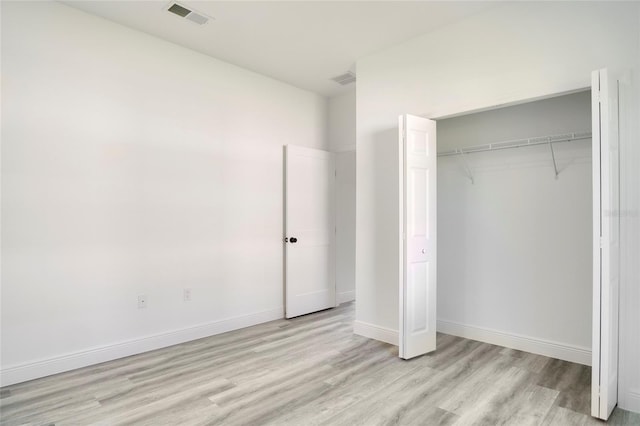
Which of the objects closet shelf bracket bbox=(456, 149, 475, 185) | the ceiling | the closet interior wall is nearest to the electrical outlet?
the ceiling

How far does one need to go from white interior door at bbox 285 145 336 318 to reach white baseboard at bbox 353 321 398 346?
3.30ft

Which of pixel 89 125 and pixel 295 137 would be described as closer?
pixel 89 125

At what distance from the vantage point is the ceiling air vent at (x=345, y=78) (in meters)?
4.46

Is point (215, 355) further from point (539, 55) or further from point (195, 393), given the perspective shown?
point (539, 55)

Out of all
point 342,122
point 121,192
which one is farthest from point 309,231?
point 121,192

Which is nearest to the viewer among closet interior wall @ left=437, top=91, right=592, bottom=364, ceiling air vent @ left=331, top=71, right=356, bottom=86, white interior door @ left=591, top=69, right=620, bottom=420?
white interior door @ left=591, top=69, right=620, bottom=420

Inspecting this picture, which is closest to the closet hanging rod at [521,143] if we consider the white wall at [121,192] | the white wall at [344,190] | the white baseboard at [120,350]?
the white wall at [344,190]

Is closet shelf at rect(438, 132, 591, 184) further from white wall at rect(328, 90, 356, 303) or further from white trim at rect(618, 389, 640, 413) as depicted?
white trim at rect(618, 389, 640, 413)

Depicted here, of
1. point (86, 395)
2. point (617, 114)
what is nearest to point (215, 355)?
point (86, 395)

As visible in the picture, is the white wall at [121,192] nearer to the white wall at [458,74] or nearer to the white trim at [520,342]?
the white wall at [458,74]

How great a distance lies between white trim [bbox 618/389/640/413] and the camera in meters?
2.38

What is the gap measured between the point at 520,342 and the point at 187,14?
424 cm

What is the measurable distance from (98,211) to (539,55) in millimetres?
3859

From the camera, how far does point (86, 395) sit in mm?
2619
